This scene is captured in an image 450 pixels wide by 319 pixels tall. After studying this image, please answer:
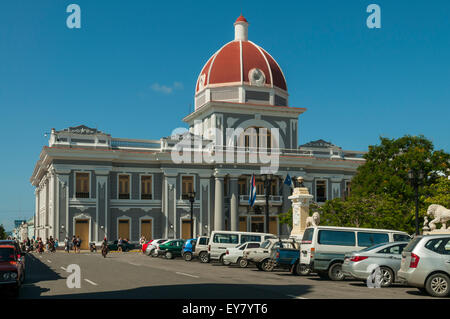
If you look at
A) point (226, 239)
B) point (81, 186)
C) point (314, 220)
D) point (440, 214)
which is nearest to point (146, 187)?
point (81, 186)

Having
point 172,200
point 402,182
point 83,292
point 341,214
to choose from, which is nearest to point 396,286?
point 83,292

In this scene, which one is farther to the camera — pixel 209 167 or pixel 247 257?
pixel 209 167

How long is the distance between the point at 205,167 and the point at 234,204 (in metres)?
4.82

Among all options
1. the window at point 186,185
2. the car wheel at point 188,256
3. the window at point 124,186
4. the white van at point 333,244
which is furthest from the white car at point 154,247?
the white van at point 333,244

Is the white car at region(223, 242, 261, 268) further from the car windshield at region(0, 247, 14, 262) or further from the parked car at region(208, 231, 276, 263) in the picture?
the car windshield at region(0, 247, 14, 262)

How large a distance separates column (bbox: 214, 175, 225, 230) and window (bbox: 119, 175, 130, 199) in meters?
8.86

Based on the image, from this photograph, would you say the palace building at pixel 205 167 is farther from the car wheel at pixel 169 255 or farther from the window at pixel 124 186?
the car wheel at pixel 169 255

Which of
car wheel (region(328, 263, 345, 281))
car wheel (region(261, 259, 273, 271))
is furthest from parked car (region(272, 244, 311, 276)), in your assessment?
car wheel (region(261, 259, 273, 271))

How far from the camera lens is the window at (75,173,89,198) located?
52.8 meters

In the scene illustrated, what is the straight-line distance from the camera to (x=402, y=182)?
140 feet

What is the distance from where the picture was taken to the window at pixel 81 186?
52.8 metres

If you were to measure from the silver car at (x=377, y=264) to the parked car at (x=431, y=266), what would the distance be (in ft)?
8.08

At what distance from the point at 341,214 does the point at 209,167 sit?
889 inches
